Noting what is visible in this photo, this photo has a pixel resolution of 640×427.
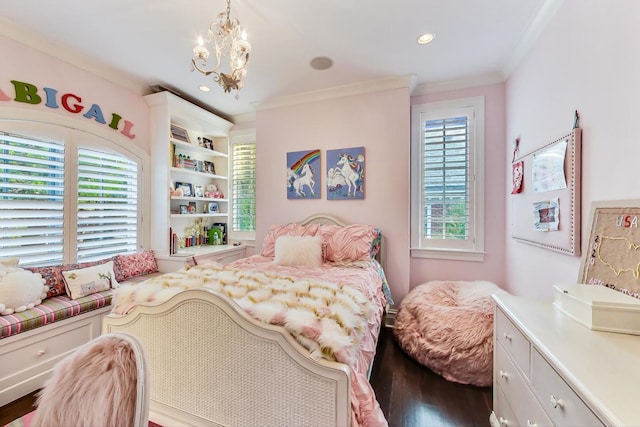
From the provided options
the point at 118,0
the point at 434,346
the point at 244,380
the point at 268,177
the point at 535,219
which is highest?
the point at 118,0

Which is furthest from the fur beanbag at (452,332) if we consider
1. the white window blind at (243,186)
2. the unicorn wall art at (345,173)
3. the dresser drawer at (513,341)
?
the white window blind at (243,186)

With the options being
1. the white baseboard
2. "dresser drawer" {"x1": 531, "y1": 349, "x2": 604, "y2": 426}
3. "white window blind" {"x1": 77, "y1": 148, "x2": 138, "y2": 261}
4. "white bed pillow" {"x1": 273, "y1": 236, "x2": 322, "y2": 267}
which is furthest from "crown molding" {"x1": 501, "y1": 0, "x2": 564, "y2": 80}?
"white window blind" {"x1": 77, "y1": 148, "x2": 138, "y2": 261}

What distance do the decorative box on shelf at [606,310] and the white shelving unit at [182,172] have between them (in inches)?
128

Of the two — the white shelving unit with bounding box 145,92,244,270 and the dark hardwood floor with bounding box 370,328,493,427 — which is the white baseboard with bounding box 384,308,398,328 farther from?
the white shelving unit with bounding box 145,92,244,270

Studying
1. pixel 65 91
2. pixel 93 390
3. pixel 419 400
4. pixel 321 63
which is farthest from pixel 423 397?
pixel 65 91

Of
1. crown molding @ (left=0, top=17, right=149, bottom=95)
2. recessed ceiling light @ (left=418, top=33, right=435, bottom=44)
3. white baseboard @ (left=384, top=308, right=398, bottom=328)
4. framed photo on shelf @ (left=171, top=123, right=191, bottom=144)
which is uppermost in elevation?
recessed ceiling light @ (left=418, top=33, right=435, bottom=44)

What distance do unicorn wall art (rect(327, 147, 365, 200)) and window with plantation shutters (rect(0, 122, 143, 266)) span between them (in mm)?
2275

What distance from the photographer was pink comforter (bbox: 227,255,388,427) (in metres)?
1.06

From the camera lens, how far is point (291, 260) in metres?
2.51

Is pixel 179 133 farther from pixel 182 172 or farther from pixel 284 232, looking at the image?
pixel 284 232

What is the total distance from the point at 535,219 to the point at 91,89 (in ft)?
14.0

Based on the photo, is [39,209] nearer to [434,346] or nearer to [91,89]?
[91,89]

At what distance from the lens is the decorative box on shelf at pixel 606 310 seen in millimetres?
918

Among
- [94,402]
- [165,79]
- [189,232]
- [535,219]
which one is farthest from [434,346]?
[165,79]
